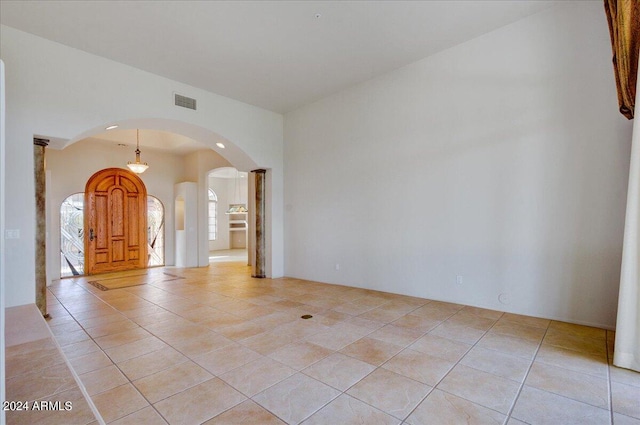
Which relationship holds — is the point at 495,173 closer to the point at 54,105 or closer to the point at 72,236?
the point at 54,105

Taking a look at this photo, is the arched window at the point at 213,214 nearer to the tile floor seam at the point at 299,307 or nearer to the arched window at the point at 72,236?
the arched window at the point at 72,236

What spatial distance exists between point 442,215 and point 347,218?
1876 millimetres

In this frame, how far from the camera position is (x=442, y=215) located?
4.68m

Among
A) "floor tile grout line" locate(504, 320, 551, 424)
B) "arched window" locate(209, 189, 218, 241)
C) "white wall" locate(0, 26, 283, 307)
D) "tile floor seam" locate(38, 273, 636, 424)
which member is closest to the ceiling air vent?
"white wall" locate(0, 26, 283, 307)

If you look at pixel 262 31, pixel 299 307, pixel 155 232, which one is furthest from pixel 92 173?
pixel 299 307

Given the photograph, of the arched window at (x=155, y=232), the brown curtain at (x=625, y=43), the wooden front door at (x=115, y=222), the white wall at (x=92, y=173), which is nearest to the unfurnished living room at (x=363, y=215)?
the brown curtain at (x=625, y=43)

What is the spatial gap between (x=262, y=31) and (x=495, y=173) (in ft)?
12.2

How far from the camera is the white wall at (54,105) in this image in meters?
3.82

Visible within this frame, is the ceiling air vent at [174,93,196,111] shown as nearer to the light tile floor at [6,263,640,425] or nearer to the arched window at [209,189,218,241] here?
the light tile floor at [6,263,640,425]

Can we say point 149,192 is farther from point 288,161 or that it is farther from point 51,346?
point 51,346

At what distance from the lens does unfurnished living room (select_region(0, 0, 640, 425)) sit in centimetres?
230

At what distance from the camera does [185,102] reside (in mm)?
5480

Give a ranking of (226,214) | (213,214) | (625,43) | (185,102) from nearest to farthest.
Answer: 1. (625,43)
2. (185,102)
3. (213,214)
4. (226,214)

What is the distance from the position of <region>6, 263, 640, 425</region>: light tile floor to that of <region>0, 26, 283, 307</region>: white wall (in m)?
1.19
